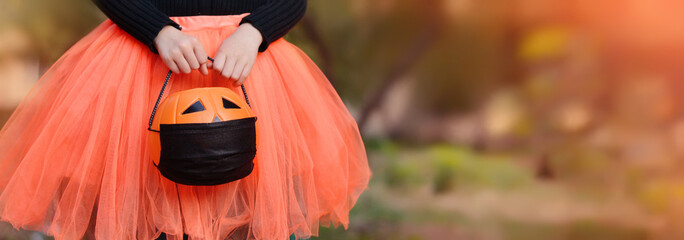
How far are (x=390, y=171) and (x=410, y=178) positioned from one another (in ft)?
0.22

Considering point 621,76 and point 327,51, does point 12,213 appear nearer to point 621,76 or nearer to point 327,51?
point 327,51

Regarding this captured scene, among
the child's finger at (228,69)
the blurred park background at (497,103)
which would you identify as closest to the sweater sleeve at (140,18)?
the child's finger at (228,69)

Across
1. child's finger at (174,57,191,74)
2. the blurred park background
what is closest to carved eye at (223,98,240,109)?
child's finger at (174,57,191,74)

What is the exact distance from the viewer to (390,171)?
1.74m

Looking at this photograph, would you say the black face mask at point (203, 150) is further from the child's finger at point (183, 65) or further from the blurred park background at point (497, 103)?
the blurred park background at point (497, 103)

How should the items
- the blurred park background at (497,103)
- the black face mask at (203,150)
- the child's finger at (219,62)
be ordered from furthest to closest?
1. the blurred park background at (497,103)
2. the child's finger at (219,62)
3. the black face mask at (203,150)

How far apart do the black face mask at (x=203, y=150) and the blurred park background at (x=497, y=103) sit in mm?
1034

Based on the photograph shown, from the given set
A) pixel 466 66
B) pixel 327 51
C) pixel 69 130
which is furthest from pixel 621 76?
pixel 69 130

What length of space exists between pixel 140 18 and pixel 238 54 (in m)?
0.16

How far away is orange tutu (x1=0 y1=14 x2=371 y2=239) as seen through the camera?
2.65ft

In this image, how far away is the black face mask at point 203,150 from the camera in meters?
0.71

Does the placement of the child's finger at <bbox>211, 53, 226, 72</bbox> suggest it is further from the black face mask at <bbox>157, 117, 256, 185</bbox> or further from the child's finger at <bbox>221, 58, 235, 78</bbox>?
the black face mask at <bbox>157, 117, 256, 185</bbox>

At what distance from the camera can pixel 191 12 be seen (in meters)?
0.91

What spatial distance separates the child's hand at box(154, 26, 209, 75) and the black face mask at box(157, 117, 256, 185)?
123 millimetres
